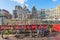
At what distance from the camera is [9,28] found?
23.7 metres

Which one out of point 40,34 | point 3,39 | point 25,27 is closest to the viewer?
point 3,39

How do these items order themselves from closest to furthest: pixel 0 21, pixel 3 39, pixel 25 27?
1. pixel 3 39
2. pixel 25 27
3. pixel 0 21

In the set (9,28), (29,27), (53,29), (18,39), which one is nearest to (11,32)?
(9,28)

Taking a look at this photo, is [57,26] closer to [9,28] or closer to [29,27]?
[29,27]

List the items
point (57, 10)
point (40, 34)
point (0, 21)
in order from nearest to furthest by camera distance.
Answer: point (40, 34)
point (0, 21)
point (57, 10)

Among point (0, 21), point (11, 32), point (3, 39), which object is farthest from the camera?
point (0, 21)

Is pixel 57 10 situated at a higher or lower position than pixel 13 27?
higher

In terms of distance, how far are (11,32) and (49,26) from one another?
19.9ft

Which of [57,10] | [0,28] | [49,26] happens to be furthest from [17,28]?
[57,10]

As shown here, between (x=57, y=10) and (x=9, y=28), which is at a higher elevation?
(x=57, y=10)

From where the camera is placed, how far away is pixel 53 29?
25.2 metres

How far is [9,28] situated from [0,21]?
6.87 m

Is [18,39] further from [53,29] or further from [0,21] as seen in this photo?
[0,21]

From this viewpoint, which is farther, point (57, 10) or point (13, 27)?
point (57, 10)
